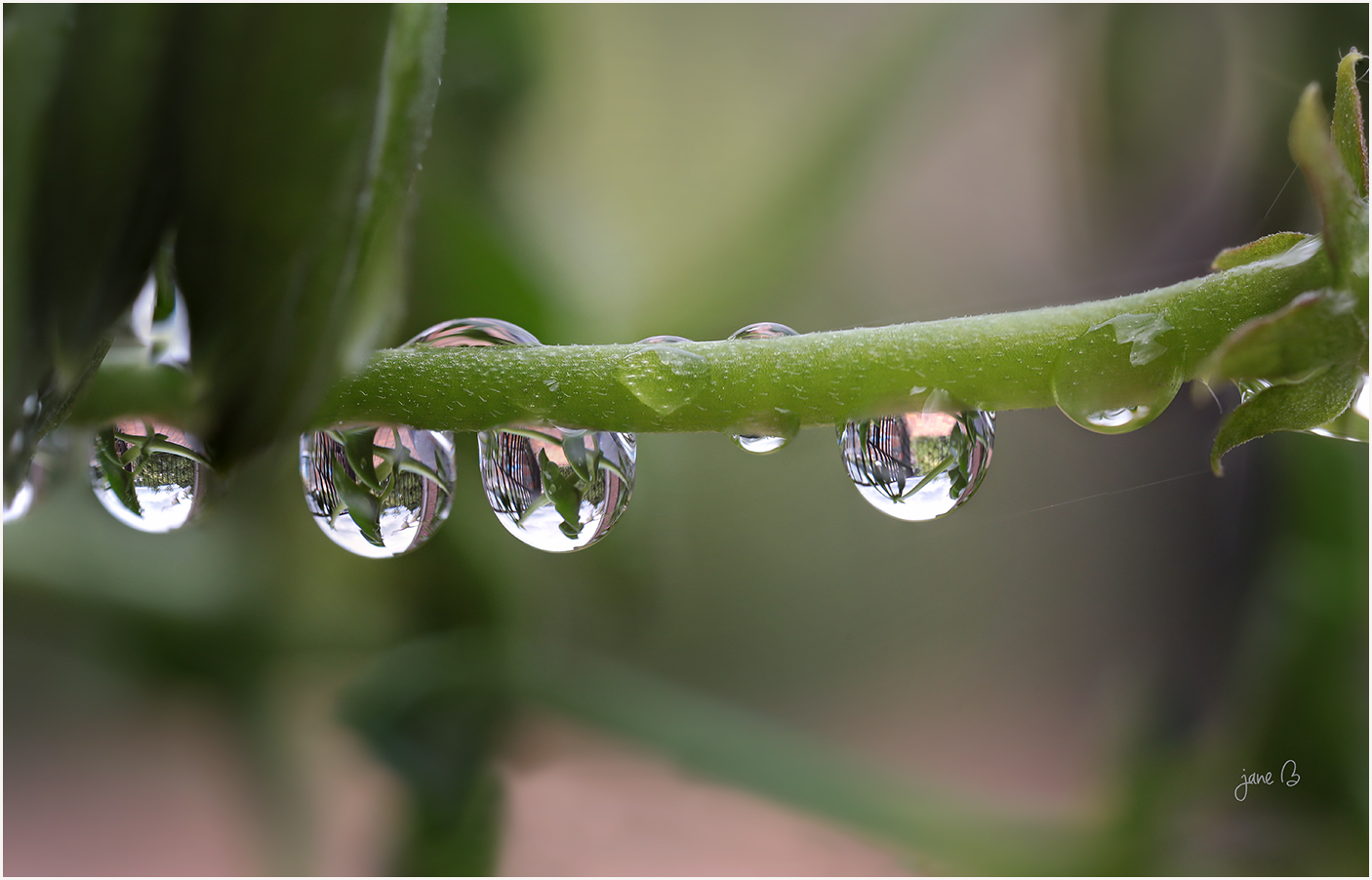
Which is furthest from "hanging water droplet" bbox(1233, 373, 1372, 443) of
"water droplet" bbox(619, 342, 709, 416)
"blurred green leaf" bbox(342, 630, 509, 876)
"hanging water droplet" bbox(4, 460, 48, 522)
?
"blurred green leaf" bbox(342, 630, 509, 876)

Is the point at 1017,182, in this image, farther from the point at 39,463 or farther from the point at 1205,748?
the point at 39,463

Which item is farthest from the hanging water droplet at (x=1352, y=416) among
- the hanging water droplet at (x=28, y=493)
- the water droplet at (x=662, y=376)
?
the hanging water droplet at (x=28, y=493)

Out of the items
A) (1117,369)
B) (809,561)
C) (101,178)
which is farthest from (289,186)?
(809,561)

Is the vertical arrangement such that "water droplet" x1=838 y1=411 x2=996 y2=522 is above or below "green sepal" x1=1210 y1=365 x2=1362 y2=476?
above

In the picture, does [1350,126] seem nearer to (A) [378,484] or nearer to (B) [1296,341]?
(B) [1296,341]
